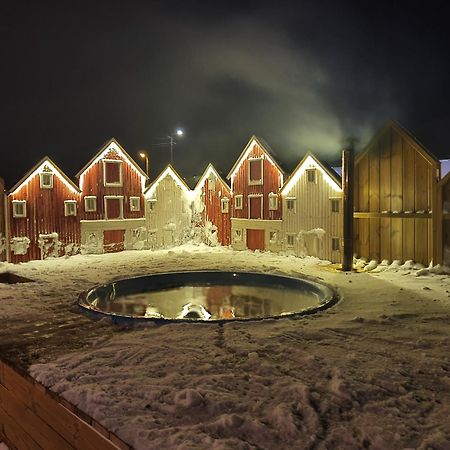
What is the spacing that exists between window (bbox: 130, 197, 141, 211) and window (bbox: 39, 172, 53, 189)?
376 centimetres

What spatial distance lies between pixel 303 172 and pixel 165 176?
24.2 ft

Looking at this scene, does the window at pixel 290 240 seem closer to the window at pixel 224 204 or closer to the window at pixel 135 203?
the window at pixel 224 204

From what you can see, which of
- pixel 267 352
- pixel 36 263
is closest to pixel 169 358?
pixel 267 352

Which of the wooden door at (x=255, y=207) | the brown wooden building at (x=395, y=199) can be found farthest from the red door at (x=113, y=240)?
the brown wooden building at (x=395, y=199)

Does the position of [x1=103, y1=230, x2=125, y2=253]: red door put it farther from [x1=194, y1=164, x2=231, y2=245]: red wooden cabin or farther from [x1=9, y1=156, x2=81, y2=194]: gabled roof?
[x1=194, y1=164, x2=231, y2=245]: red wooden cabin

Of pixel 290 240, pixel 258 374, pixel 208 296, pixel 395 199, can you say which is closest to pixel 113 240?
pixel 290 240

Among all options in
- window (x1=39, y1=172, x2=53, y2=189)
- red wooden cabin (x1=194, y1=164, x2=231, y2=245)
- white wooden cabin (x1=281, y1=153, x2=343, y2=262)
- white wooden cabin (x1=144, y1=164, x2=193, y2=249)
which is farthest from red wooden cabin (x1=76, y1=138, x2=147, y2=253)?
white wooden cabin (x1=281, y1=153, x2=343, y2=262)

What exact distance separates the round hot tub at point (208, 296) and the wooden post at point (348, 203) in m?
2.75

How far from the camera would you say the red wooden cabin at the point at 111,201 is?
67.6ft

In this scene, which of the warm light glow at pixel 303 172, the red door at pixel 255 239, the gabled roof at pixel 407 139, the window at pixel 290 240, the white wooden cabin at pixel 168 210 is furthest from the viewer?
the white wooden cabin at pixel 168 210

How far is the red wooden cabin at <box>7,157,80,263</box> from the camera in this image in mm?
18516

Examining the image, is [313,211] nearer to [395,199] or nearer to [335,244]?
[335,244]

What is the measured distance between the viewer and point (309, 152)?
727 inches

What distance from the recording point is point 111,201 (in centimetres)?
2123
